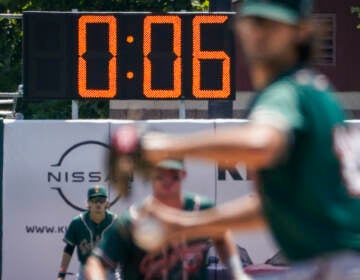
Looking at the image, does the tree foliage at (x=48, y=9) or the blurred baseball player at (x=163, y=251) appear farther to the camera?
the tree foliage at (x=48, y=9)

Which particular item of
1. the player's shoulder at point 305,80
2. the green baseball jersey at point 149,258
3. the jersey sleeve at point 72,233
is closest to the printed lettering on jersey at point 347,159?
the player's shoulder at point 305,80

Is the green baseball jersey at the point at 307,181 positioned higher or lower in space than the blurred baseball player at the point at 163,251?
higher

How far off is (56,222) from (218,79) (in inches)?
97.2

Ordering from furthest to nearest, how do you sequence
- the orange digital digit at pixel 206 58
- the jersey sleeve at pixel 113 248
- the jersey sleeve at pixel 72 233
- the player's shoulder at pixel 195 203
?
the orange digital digit at pixel 206 58 → the jersey sleeve at pixel 72 233 → the jersey sleeve at pixel 113 248 → the player's shoulder at pixel 195 203

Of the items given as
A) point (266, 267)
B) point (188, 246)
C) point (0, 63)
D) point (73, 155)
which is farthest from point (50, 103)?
point (188, 246)

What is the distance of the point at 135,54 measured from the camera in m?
14.8

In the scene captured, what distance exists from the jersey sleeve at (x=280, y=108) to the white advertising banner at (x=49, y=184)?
11.5 metres

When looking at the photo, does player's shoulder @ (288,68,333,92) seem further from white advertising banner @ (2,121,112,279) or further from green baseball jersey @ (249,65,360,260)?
white advertising banner @ (2,121,112,279)

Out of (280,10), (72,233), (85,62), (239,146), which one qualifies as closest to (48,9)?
(85,62)

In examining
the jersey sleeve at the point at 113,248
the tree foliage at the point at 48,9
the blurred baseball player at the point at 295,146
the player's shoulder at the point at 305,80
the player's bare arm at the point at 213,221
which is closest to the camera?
the blurred baseball player at the point at 295,146

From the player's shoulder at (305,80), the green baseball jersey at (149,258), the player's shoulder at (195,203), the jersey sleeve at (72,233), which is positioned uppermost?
the player's shoulder at (305,80)

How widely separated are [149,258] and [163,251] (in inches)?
4.2

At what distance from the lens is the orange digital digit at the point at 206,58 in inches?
578

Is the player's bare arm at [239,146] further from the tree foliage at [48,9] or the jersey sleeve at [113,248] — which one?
the tree foliage at [48,9]
